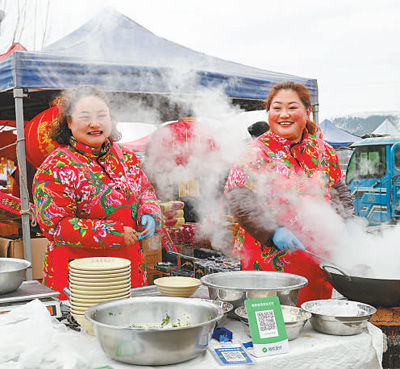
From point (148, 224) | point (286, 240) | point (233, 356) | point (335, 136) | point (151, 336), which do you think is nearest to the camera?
point (151, 336)

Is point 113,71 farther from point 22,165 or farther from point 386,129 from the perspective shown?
point 386,129

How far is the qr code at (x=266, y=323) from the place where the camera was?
1.26 meters

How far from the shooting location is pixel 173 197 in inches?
190

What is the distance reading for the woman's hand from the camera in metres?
2.08

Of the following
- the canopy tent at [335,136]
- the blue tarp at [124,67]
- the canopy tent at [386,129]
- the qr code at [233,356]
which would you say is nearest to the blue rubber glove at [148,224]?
the qr code at [233,356]

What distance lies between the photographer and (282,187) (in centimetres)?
220

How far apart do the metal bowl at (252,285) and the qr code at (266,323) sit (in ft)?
0.33

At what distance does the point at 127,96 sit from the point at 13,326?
123 inches

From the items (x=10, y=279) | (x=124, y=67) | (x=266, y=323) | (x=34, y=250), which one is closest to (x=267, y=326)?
(x=266, y=323)

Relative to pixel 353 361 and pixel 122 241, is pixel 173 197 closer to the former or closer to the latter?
pixel 122 241

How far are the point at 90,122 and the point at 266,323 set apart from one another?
135cm

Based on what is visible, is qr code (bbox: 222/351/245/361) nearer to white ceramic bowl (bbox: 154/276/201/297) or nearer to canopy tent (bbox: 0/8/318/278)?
white ceramic bowl (bbox: 154/276/201/297)

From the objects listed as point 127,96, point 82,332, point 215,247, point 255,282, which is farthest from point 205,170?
point 82,332

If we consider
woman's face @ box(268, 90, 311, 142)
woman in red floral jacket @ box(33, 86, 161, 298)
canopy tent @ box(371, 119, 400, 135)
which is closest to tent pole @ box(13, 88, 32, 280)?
woman in red floral jacket @ box(33, 86, 161, 298)
